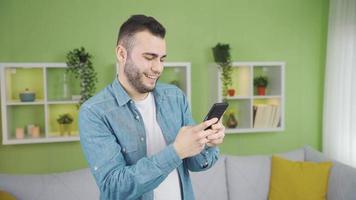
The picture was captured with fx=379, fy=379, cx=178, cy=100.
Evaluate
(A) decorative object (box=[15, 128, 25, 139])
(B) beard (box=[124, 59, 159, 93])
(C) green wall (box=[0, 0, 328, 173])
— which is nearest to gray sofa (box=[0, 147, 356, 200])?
(A) decorative object (box=[15, 128, 25, 139])

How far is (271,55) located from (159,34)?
8.75ft

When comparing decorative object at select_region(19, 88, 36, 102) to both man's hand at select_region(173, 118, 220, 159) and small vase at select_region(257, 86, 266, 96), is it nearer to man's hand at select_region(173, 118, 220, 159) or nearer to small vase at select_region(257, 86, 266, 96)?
small vase at select_region(257, 86, 266, 96)

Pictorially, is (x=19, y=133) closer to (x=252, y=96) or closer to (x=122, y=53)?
(x=252, y=96)

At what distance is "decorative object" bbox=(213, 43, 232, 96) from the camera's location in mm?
3320

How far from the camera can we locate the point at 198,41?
11.5ft

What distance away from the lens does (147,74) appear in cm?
123

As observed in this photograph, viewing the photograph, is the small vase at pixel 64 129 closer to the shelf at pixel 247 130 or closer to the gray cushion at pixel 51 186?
the gray cushion at pixel 51 186

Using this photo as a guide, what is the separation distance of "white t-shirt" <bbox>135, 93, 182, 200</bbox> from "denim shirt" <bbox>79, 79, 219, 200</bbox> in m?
0.02

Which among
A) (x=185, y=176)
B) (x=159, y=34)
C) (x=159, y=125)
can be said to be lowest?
(x=185, y=176)

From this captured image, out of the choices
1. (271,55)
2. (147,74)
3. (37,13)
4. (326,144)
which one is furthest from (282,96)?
(147,74)

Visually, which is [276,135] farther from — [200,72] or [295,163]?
[200,72]

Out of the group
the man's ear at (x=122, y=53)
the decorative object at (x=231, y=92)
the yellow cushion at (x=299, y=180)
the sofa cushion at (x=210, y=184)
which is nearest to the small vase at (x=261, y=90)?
the decorative object at (x=231, y=92)

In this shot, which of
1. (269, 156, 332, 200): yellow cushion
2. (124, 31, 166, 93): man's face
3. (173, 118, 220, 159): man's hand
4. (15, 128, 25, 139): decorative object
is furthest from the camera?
(15, 128, 25, 139): decorative object

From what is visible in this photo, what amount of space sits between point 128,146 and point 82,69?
77.2 inches
